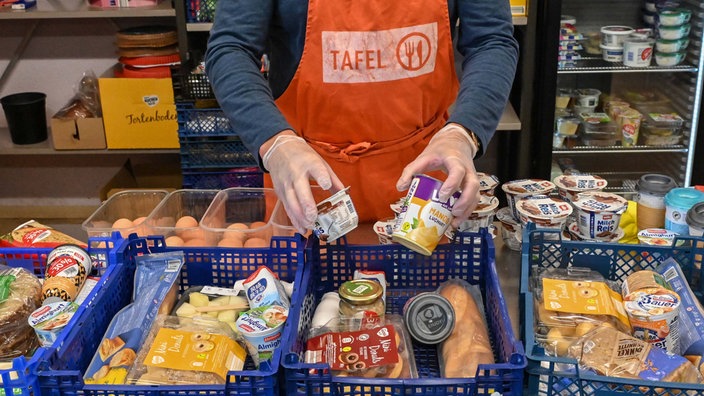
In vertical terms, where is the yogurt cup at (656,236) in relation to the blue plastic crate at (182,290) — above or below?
below

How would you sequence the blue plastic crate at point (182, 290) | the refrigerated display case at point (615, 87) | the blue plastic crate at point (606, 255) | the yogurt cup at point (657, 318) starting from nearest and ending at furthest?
the blue plastic crate at point (182, 290), the yogurt cup at point (657, 318), the blue plastic crate at point (606, 255), the refrigerated display case at point (615, 87)

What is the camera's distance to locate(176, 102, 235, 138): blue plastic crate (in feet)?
11.3

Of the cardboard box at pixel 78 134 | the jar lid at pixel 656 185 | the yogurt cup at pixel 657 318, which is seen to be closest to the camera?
the yogurt cup at pixel 657 318

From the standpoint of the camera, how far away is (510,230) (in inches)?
78.7

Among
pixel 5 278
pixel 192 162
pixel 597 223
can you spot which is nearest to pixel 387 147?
pixel 597 223

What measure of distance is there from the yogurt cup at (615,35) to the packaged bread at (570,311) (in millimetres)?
2409

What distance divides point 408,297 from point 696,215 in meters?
0.75

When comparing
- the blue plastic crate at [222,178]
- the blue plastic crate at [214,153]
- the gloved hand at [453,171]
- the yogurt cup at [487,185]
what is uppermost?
the gloved hand at [453,171]

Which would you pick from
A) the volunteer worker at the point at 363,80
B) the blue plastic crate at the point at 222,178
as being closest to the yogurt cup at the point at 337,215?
the volunteer worker at the point at 363,80

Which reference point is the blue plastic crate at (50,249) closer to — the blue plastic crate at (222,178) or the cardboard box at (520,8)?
the blue plastic crate at (222,178)

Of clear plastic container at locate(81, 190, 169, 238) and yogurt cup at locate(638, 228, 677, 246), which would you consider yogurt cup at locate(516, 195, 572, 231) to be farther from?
clear plastic container at locate(81, 190, 169, 238)

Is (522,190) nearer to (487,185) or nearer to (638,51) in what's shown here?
(487,185)

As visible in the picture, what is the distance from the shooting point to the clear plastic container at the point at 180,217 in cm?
185

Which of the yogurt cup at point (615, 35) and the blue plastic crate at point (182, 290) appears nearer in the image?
the blue plastic crate at point (182, 290)
